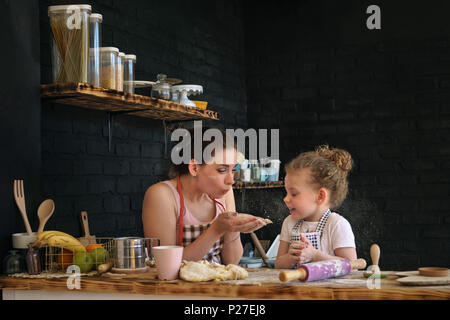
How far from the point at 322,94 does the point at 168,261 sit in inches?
126

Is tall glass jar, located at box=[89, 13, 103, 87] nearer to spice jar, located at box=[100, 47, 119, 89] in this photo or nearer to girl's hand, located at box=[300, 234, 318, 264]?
spice jar, located at box=[100, 47, 119, 89]

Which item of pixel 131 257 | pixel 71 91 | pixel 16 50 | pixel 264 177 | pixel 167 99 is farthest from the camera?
pixel 264 177

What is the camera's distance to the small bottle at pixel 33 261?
1.84 m

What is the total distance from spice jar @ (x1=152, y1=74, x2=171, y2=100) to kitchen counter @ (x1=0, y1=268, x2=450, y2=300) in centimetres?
143

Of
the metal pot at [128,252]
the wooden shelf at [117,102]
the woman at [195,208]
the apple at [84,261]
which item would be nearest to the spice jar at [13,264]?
the apple at [84,261]

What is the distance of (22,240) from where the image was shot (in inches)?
75.8

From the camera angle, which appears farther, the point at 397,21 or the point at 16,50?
the point at 397,21

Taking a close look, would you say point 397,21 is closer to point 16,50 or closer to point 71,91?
point 71,91

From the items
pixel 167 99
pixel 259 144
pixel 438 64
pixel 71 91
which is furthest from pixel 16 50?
pixel 438 64

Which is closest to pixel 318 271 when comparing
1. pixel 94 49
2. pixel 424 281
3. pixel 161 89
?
pixel 424 281

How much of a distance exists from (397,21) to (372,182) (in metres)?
1.27

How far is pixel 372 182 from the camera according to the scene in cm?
440

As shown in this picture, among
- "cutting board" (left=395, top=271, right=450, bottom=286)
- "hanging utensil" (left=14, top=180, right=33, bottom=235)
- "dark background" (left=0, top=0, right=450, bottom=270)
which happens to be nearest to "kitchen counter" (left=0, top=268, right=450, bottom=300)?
"cutting board" (left=395, top=271, right=450, bottom=286)

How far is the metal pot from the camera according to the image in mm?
1759
